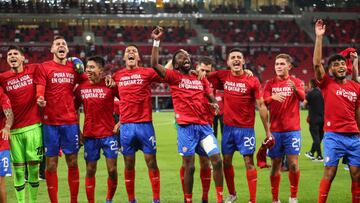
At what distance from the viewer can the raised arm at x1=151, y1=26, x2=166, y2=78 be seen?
30.5ft

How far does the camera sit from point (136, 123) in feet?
33.4

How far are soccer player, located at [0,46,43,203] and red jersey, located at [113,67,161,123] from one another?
4.88 feet

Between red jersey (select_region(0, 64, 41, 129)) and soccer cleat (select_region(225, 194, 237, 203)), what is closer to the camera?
red jersey (select_region(0, 64, 41, 129))

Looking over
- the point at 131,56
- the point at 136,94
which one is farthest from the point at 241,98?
the point at 131,56

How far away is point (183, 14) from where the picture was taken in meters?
66.2

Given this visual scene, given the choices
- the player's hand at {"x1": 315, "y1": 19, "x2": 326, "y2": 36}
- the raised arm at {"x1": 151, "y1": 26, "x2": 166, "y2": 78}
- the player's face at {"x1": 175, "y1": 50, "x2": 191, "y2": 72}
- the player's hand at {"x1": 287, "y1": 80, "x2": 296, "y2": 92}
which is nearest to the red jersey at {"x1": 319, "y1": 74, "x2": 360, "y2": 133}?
the player's hand at {"x1": 315, "y1": 19, "x2": 326, "y2": 36}

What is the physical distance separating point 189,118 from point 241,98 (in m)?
1.13

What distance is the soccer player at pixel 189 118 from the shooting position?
9.61 metres

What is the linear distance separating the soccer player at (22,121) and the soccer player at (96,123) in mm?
837

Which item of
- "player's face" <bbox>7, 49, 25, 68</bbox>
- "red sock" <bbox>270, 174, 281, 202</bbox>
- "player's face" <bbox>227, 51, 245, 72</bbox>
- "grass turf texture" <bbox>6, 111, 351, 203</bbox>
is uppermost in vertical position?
"player's face" <bbox>7, 49, 25, 68</bbox>

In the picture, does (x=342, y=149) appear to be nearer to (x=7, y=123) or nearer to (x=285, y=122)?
(x=285, y=122)

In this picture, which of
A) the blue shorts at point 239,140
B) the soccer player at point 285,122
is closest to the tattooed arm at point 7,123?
the blue shorts at point 239,140

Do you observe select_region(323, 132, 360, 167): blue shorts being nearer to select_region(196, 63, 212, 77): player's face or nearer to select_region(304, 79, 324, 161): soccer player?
select_region(196, 63, 212, 77): player's face

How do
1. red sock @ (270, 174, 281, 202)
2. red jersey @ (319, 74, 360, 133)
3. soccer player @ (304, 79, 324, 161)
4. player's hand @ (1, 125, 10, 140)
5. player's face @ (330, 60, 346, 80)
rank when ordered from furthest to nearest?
soccer player @ (304, 79, 324, 161)
red sock @ (270, 174, 281, 202)
player's face @ (330, 60, 346, 80)
red jersey @ (319, 74, 360, 133)
player's hand @ (1, 125, 10, 140)
